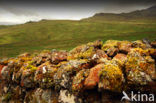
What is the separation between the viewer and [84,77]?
8.80m

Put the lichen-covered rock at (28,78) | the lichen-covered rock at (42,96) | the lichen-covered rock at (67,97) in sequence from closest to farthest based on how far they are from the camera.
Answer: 1. the lichen-covered rock at (67,97)
2. the lichen-covered rock at (42,96)
3. the lichen-covered rock at (28,78)

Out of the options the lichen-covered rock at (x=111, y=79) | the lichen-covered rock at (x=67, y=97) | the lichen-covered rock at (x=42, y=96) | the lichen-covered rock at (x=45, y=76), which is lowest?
the lichen-covered rock at (x=42, y=96)

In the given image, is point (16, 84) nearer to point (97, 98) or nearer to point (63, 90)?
Result: point (63, 90)

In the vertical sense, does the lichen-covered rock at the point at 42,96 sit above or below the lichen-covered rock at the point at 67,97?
below

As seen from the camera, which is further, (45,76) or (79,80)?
(45,76)

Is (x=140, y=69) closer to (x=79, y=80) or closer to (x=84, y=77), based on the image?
(x=84, y=77)

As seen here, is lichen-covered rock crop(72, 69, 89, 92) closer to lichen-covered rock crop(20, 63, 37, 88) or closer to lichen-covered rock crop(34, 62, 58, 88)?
lichen-covered rock crop(34, 62, 58, 88)

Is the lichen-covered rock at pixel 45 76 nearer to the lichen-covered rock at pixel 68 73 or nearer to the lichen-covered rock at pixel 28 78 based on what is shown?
the lichen-covered rock at pixel 68 73

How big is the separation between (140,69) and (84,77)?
12.0 ft

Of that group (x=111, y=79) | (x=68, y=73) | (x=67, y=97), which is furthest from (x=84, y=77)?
(x=111, y=79)

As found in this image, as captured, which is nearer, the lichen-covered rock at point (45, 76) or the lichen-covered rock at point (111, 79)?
the lichen-covered rock at point (111, 79)

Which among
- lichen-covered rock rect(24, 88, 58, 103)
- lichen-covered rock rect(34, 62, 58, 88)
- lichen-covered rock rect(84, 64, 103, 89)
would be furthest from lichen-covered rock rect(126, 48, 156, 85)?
lichen-covered rock rect(34, 62, 58, 88)

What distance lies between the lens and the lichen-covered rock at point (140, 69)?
7340mm

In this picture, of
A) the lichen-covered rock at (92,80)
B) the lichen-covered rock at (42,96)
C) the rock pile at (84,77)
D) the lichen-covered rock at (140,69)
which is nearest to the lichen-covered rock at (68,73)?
the rock pile at (84,77)
